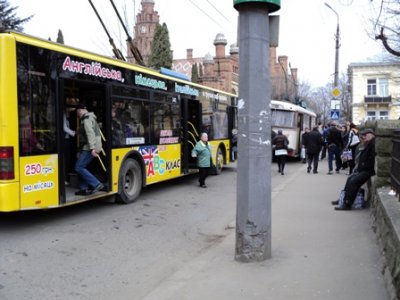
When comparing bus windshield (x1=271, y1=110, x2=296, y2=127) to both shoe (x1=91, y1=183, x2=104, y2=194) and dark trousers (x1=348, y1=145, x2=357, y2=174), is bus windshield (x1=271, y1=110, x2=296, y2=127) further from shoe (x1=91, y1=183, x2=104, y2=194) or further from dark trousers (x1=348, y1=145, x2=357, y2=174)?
shoe (x1=91, y1=183, x2=104, y2=194)

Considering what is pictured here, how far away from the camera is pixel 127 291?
500 centimetres

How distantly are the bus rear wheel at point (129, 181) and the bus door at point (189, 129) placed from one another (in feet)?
8.74

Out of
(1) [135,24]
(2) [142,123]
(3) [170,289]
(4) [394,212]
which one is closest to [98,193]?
(2) [142,123]

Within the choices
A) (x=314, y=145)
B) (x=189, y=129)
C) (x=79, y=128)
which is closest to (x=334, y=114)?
(x=314, y=145)

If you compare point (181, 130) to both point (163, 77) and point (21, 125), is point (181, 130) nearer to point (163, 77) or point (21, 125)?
point (163, 77)

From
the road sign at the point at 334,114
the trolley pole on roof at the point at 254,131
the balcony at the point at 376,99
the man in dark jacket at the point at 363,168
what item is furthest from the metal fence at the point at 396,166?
the balcony at the point at 376,99

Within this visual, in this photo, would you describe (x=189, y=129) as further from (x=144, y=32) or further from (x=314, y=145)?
(x=144, y=32)

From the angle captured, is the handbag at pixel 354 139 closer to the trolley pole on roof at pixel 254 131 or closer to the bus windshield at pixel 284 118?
the bus windshield at pixel 284 118

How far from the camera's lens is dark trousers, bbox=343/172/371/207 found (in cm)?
859

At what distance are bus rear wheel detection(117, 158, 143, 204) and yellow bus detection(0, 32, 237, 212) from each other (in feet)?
0.07

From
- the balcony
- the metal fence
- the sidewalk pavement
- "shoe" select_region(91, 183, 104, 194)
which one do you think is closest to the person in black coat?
the sidewalk pavement

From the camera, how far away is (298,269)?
5.20 metres

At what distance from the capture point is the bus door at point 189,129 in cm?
1309

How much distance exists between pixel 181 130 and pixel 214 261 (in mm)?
7541
